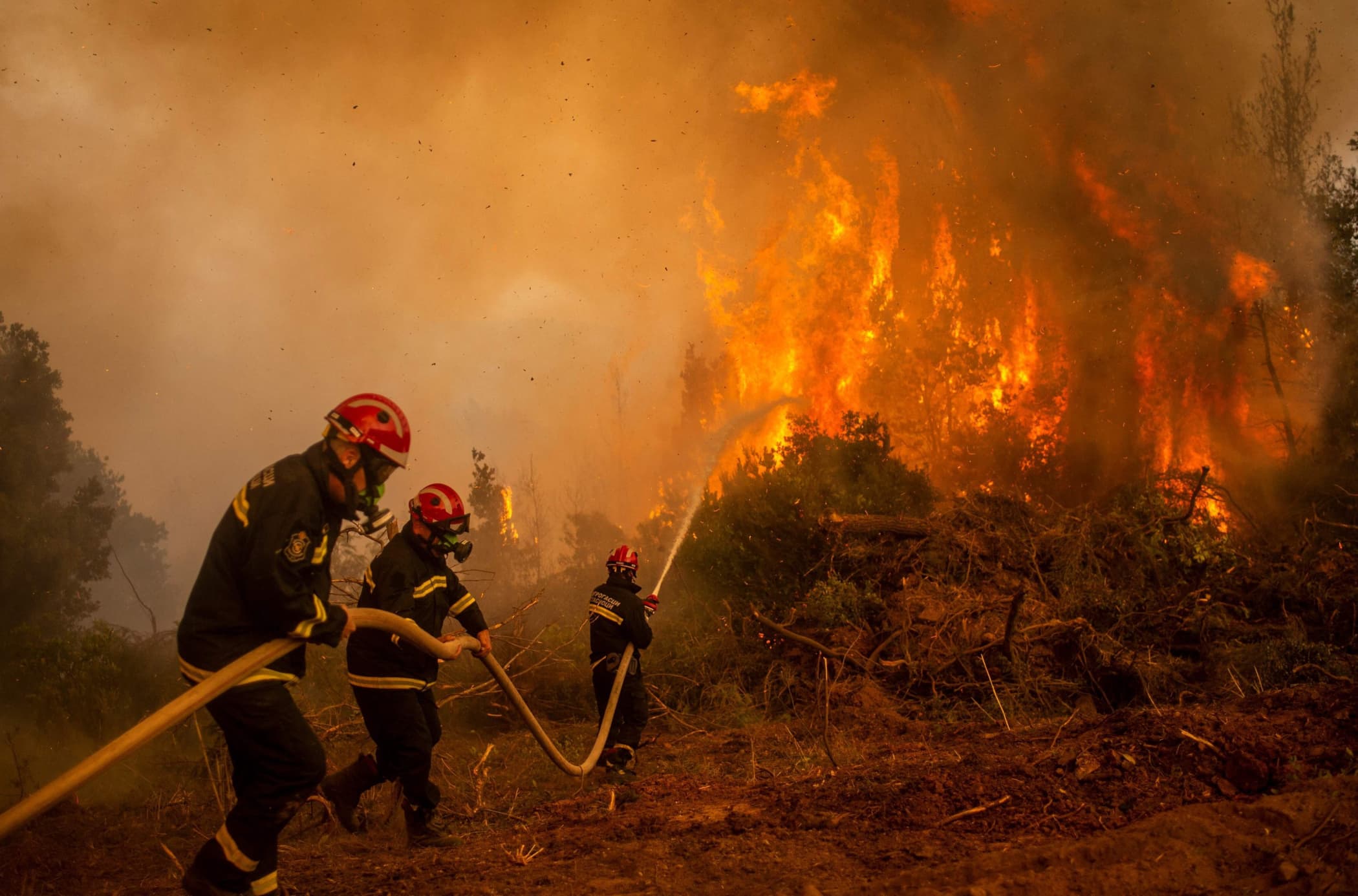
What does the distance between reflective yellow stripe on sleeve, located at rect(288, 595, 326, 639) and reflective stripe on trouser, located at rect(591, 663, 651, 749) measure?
157 inches

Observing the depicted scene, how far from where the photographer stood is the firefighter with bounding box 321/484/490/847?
5508 millimetres

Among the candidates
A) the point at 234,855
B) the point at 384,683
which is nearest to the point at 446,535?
the point at 384,683

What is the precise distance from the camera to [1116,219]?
20891 millimetres

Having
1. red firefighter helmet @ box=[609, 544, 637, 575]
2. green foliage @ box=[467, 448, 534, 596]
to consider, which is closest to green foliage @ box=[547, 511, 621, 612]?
green foliage @ box=[467, 448, 534, 596]

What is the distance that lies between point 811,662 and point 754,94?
1850 centimetres

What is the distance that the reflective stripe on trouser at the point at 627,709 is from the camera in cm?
768

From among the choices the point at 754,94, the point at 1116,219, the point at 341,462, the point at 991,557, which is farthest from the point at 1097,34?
the point at 341,462

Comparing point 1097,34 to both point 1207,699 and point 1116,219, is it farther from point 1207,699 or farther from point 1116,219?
point 1207,699

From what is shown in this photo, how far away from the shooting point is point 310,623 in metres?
3.98

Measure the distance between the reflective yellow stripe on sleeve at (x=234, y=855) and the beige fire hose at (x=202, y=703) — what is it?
0.65m

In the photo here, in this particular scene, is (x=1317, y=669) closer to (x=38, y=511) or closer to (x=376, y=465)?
(x=376, y=465)

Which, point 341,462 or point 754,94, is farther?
point 754,94

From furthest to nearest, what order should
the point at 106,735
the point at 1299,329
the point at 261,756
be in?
the point at 1299,329
the point at 106,735
the point at 261,756

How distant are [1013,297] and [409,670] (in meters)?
19.4
